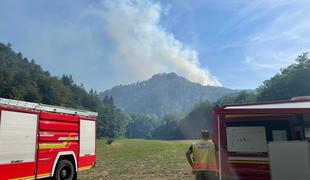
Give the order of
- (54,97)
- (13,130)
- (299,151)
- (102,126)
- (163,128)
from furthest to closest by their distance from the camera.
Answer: (163,128)
(102,126)
(54,97)
(13,130)
(299,151)

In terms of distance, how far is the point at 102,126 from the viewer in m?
120

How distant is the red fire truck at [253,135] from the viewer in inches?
236

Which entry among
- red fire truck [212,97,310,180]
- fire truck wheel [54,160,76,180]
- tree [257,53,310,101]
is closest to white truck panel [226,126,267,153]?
red fire truck [212,97,310,180]

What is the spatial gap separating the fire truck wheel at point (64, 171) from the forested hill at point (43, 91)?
255 ft

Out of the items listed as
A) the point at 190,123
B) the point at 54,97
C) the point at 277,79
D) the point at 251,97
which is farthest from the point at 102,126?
the point at 277,79

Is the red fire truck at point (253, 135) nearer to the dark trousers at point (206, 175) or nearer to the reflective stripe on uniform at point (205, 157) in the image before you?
the reflective stripe on uniform at point (205, 157)

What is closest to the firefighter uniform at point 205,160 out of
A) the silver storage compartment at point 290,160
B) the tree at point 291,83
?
the silver storage compartment at point 290,160

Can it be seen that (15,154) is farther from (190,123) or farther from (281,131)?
(190,123)

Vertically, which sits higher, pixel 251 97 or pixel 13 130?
pixel 251 97

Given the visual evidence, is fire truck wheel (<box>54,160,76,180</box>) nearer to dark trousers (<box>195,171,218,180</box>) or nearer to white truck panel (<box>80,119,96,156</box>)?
white truck panel (<box>80,119,96,156</box>)

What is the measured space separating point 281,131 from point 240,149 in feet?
3.04

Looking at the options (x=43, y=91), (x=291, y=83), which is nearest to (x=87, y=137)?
(x=291, y=83)

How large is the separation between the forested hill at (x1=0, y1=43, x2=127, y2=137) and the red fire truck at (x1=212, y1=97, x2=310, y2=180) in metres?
83.4

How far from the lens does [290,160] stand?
487cm
